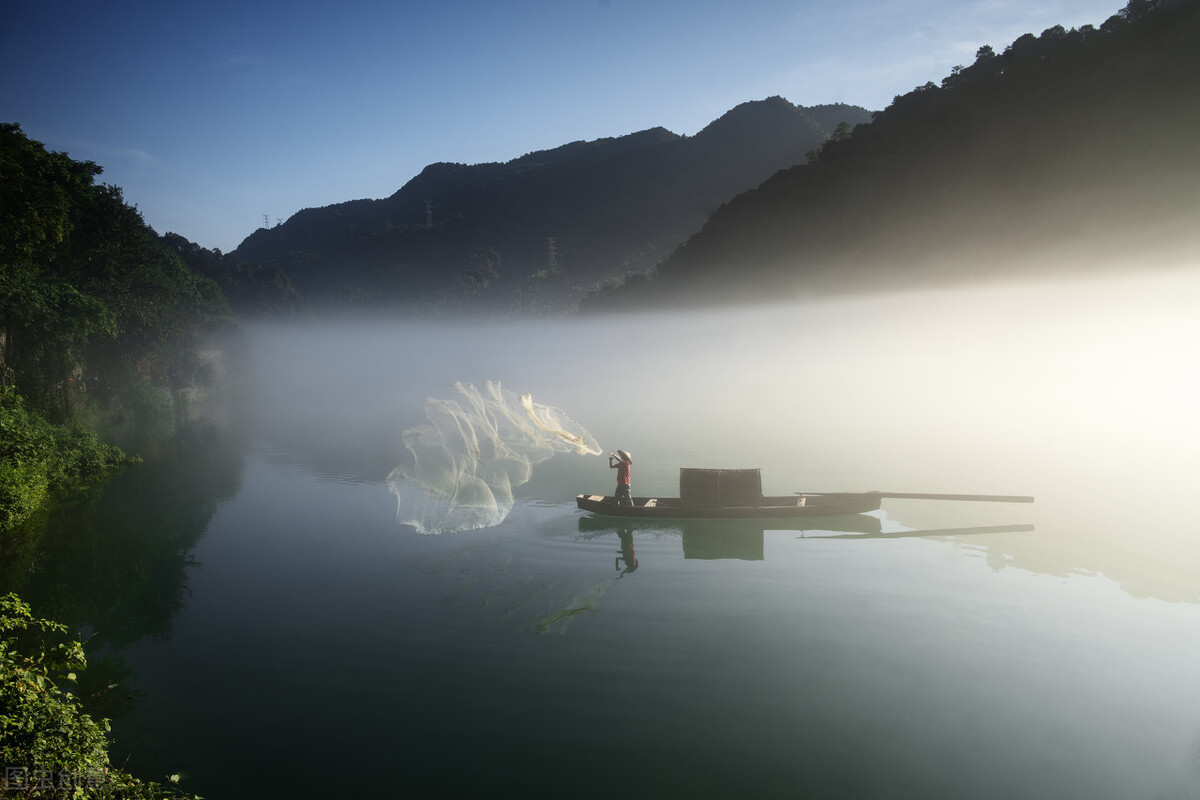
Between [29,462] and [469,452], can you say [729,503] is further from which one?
[29,462]

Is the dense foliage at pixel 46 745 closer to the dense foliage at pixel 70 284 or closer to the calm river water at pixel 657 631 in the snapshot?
the calm river water at pixel 657 631

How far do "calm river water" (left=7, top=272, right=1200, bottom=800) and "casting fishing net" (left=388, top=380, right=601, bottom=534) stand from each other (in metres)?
1.12

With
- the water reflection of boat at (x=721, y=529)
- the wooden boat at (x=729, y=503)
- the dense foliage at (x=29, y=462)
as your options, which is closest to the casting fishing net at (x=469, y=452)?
the wooden boat at (x=729, y=503)

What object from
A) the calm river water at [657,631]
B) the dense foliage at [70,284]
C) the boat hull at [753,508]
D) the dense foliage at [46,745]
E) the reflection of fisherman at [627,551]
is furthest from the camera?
the dense foliage at [70,284]

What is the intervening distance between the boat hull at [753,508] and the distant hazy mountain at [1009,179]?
61.2m

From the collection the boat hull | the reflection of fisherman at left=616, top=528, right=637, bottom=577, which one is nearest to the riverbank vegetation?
the boat hull

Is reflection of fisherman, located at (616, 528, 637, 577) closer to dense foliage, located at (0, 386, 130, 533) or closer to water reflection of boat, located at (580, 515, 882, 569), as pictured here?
water reflection of boat, located at (580, 515, 882, 569)

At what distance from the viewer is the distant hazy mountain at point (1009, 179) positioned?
65.1m

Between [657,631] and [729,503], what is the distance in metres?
8.63

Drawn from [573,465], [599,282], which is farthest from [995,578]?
[599,282]

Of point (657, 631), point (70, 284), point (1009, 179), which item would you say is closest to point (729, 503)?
point (657, 631)

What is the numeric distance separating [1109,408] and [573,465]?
4994 cm

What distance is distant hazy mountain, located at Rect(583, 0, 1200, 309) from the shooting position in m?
65.1

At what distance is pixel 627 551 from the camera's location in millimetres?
20469
